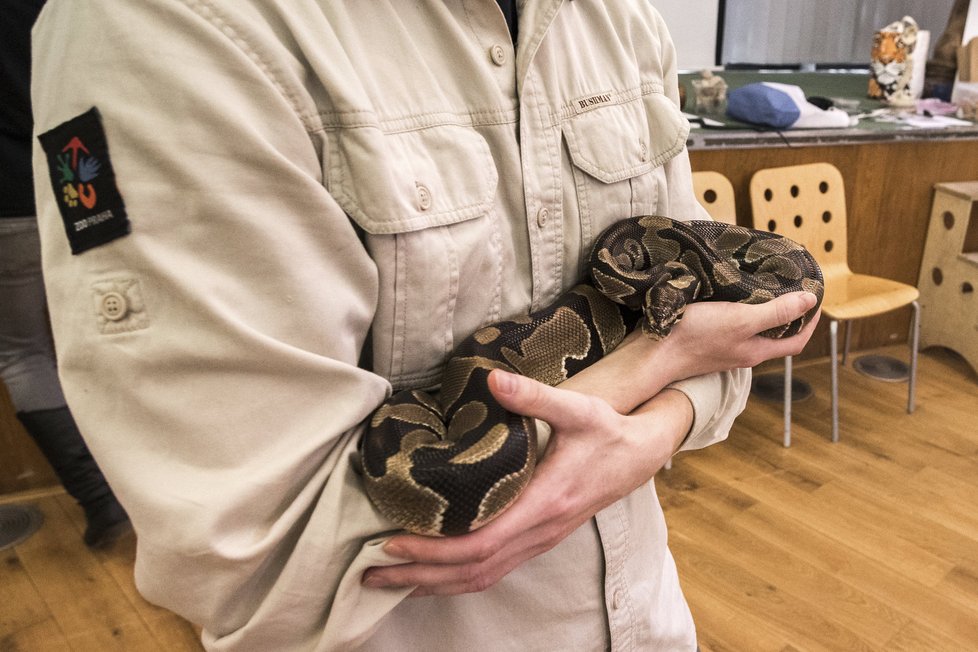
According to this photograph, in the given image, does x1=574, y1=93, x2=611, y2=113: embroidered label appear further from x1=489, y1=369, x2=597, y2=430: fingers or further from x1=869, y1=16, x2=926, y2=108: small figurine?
x1=869, y1=16, x2=926, y2=108: small figurine

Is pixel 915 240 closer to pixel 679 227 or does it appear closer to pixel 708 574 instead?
pixel 708 574

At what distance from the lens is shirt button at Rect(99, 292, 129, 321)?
76cm

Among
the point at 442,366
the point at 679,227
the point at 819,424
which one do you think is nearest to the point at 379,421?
the point at 442,366

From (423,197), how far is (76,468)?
2.66 meters

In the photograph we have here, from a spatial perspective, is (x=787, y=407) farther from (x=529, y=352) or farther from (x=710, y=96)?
(x=529, y=352)

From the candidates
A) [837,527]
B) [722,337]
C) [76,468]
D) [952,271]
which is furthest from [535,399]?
[952,271]

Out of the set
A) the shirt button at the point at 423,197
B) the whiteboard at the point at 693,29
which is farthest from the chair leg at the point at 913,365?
the shirt button at the point at 423,197

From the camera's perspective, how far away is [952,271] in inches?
183

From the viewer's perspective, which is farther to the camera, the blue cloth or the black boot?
the blue cloth

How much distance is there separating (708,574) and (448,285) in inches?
93.7

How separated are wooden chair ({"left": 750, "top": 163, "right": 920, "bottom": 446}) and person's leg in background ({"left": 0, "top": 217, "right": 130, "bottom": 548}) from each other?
3305 millimetres

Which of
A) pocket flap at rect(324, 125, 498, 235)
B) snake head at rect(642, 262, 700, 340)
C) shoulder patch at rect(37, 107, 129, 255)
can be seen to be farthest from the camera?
snake head at rect(642, 262, 700, 340)

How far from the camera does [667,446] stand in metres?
1.12

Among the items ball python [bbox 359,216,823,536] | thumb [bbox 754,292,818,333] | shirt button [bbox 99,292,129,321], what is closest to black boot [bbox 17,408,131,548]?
ball python [bbox 359,216,823,536]
